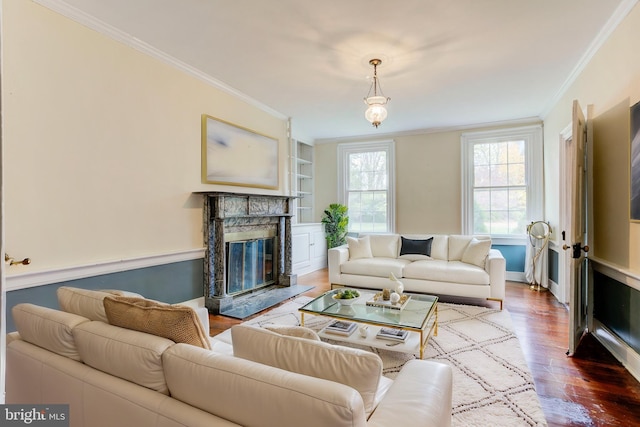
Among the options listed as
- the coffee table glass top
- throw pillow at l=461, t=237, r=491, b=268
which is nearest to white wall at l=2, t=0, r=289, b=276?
the coffee table glass top

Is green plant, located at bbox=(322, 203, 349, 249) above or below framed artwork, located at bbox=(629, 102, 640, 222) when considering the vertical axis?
below

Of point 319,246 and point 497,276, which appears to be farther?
point 319,246

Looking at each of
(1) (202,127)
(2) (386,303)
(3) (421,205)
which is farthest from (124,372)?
(3) (421,205)

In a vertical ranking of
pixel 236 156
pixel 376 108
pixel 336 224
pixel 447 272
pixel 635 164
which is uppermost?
pixel 376 108

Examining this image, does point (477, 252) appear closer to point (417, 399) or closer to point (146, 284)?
point (417, 399)

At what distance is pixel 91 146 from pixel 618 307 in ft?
15.0

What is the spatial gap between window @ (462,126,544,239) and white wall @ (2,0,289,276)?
4.46 metres

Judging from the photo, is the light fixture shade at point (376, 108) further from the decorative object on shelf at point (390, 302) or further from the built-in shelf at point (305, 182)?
the built-in shelf at point (305, 182)

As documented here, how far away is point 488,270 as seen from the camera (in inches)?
159

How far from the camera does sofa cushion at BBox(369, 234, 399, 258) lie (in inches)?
198

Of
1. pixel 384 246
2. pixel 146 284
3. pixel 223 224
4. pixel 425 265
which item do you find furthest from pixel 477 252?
pixel 146 284

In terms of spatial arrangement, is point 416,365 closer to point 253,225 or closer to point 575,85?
point 253,225

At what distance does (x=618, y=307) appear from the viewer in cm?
267

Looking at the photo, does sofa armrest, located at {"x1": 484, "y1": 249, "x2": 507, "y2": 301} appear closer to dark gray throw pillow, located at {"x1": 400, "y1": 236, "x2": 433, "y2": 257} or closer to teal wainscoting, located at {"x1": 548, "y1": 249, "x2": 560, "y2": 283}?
dark gray throw pillow, located at {"x1": 400, "y1": 236, "x2": 433, "y2": 257}
